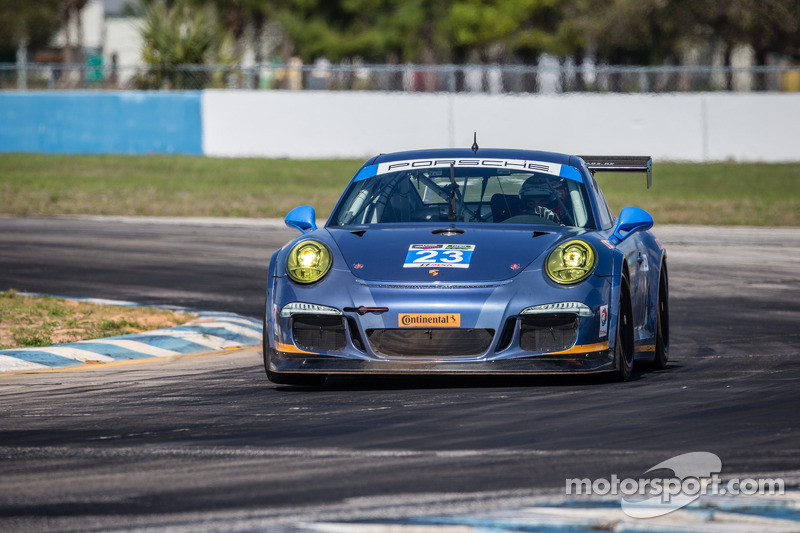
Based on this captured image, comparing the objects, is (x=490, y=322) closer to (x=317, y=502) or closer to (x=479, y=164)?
(x=479, y=164)

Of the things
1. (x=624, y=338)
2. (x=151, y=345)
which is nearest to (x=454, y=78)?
(x=151, y=345)

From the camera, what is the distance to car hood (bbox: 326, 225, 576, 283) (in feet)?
23.2

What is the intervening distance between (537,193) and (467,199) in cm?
40

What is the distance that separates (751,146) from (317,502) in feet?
90.5

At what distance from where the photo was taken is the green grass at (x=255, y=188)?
71.8ft

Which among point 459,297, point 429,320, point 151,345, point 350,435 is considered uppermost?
point 459,297

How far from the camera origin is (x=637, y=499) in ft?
15.6

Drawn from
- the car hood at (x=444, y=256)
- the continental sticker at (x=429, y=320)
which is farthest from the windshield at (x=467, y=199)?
the continental sticker at (x=429, y=320)

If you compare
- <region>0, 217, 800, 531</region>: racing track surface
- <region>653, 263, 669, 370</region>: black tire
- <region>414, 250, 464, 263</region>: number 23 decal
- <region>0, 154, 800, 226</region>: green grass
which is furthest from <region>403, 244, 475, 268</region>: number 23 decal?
<region>0, 154, 800, 226</region>: green grass

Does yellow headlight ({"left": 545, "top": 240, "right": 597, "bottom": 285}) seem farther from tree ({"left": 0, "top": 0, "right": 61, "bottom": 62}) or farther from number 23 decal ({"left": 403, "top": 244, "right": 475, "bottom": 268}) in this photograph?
tree ({"left": 0, "top": 0, "right": 61, "bottom": 62})

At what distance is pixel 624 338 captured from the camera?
745cm

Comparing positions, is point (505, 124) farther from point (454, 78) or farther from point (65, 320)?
point (65, 320)

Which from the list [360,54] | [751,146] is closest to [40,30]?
[360,54]

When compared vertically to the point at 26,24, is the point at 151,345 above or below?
below
